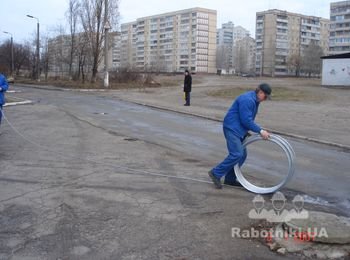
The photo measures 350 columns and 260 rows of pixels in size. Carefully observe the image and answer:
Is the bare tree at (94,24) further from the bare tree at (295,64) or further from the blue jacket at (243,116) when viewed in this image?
the bare tree at (295,64)

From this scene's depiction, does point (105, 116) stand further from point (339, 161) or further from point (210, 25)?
point (210, 25)

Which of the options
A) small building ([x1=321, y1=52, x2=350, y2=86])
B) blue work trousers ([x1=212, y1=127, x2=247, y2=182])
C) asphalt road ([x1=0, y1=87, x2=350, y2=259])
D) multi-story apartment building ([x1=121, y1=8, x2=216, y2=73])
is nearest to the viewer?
asphalt road ([x1=0, y1=87, x2=350, y2=259])

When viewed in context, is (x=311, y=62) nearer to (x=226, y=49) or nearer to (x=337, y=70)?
(x=226, y=49)

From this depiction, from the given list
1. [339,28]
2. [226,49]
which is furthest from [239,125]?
[226,49]

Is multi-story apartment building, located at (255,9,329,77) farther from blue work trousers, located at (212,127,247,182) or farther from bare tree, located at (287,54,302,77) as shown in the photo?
blue work trousers, located at (212,127,247,182)

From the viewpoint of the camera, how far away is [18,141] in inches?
466

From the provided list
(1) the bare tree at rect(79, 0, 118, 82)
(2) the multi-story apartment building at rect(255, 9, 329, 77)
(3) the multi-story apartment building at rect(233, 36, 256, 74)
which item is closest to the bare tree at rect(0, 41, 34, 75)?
(1) the bare tree at rect(79, 0, 118, 82)

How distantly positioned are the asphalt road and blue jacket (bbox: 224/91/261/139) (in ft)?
3.04

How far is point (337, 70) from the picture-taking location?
49938mm

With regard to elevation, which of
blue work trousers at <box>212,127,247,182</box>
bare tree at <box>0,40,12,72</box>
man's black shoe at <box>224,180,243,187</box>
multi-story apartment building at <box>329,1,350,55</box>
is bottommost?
man's black shoe at <box>224,180,243,187</box>

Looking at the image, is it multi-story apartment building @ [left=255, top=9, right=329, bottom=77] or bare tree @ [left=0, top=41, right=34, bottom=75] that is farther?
multi-story apartment building @ [left=255, top=9, right=329, bottom=77]

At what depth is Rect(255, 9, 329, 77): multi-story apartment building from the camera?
138m

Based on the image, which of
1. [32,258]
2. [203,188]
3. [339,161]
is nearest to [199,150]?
[339,161]

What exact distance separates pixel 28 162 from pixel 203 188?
3.79 metres
